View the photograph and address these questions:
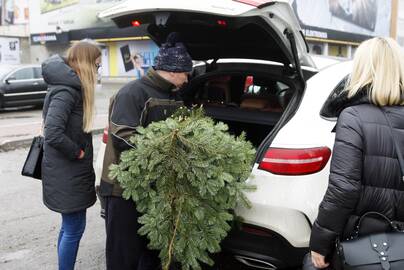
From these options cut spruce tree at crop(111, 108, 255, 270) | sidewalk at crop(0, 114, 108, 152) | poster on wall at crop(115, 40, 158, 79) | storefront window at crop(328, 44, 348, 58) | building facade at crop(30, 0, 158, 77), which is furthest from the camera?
storefront window at crop(328, 44, 348, 58)

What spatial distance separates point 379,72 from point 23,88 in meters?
15.0

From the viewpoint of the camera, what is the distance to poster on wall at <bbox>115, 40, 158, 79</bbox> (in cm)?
2959

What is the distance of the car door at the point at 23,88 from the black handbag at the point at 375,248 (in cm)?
1468

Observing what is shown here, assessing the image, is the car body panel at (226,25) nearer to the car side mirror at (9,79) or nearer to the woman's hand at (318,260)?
the woman's hand at (318,260)

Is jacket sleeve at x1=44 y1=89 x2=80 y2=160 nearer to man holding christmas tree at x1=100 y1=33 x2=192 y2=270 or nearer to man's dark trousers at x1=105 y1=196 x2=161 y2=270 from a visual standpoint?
man holding christmas tree at x1=100 y1=33 x2=192 y2=270

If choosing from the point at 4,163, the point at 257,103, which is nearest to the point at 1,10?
the point at 4,163

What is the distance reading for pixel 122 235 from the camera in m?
2.98

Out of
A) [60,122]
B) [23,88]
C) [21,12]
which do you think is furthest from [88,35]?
[60,122]

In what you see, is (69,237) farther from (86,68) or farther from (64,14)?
(64,14)

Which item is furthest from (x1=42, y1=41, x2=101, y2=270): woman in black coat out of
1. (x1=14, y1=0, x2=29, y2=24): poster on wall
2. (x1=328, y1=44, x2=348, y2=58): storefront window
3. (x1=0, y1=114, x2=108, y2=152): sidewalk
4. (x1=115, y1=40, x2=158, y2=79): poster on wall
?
(x1=14, y1=0, x2=29, y2=24): poster on wall

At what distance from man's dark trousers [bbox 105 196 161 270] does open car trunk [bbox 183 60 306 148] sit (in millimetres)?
1299

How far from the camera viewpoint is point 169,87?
3037 millimetres

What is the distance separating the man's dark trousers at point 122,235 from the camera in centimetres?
294

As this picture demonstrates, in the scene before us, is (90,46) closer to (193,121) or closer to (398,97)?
(193,121)
